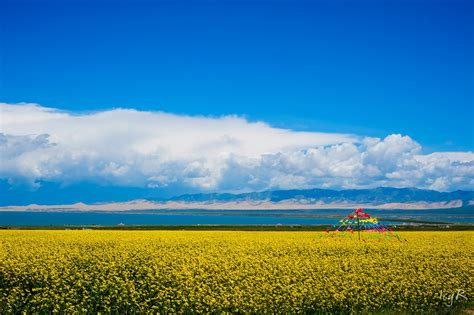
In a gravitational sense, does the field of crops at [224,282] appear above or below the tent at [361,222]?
below

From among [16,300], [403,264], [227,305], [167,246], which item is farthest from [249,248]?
[16,300]

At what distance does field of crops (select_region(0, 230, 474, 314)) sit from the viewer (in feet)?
56.3

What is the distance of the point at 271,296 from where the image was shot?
672 inches

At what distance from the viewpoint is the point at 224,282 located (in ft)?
59.9

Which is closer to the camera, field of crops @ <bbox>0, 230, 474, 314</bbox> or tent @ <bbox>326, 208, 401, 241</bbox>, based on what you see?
field of crops @ <bbox>0, 230, 474, 314</bbox>

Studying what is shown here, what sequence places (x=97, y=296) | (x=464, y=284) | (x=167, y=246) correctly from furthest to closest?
(x=167, y=246), (x=464, y=284), (x=97, y=296)

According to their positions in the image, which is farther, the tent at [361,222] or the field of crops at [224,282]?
the tent at [361,222]

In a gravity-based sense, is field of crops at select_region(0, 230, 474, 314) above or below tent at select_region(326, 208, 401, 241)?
below

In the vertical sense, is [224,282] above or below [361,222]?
below

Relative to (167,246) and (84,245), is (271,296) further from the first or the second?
(84,245)

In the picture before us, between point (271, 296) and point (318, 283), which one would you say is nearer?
point (271, 296)

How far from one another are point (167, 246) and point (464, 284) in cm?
1537

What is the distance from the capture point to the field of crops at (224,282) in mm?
17172

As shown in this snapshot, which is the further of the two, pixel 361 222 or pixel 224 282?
pixel 361 222
